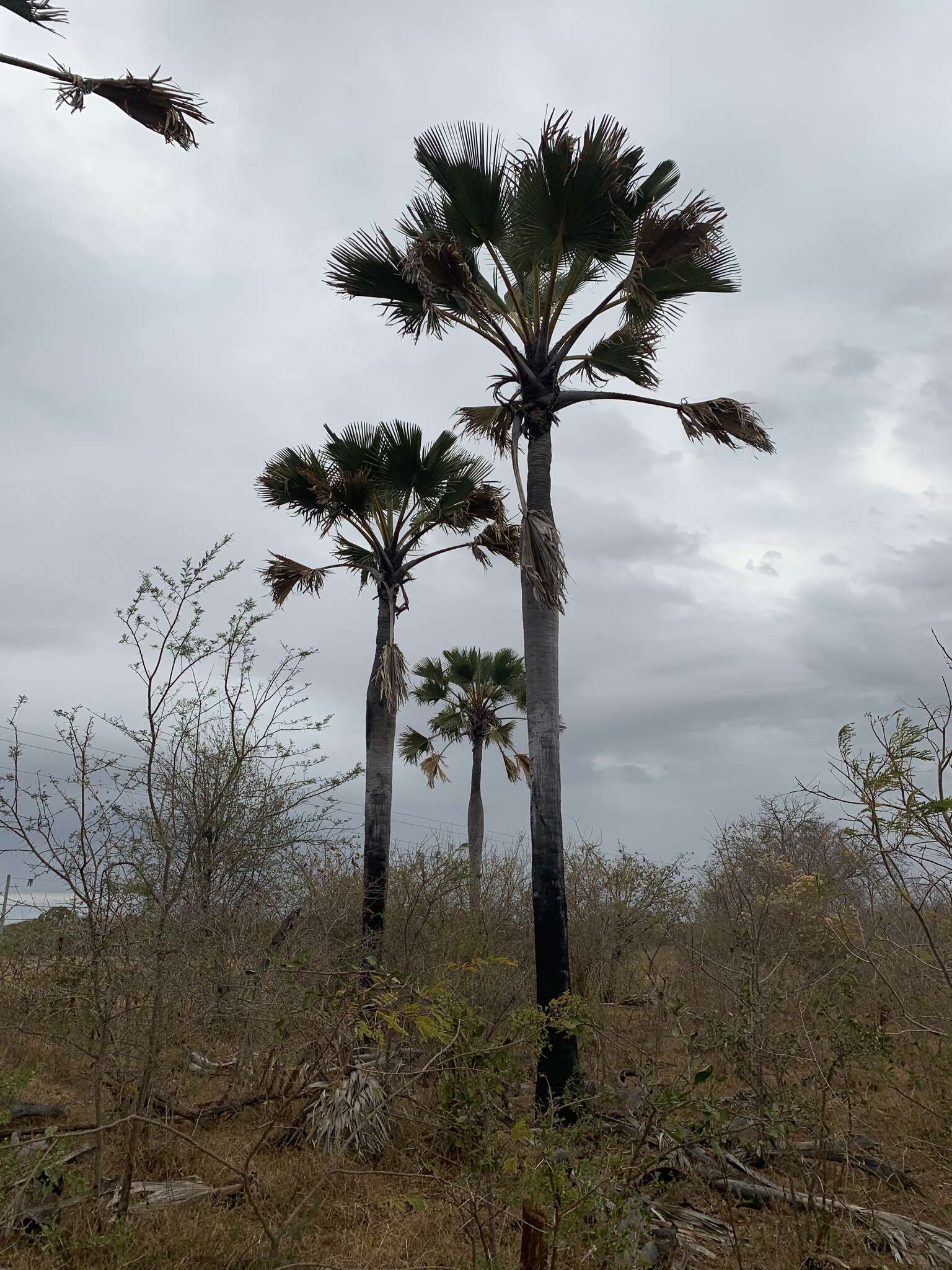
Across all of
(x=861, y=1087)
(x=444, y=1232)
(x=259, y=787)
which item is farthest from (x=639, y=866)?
(x=444, y=1232)

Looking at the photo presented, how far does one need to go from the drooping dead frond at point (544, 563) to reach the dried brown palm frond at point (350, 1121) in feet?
15.7

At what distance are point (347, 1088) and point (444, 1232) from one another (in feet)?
5.37

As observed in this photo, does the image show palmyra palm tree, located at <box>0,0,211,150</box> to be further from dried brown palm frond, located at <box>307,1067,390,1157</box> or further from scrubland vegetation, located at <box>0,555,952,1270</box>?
dried brown palm frond, located at <box>307,1067,390,1157</box>

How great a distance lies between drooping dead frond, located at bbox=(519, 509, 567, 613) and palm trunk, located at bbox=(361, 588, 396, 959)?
3.99 metres

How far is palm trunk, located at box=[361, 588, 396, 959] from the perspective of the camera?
11.0m

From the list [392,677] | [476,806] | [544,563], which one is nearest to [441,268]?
[544,563]

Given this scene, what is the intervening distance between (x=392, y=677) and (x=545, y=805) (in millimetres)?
4383

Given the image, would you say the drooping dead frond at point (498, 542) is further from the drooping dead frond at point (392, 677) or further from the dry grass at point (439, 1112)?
the dry grass at point (439, 1112)

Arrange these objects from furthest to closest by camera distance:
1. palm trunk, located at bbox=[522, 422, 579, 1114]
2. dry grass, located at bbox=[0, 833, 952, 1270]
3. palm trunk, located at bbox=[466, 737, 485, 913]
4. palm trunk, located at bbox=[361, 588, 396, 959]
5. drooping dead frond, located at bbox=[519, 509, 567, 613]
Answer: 1. palm trunk, located at bbox=[466, 737, 485, 913]
2. palm trunk, located at bbox=[361, 588, 396, 959]
3. drooping dead frond, located at bbox=[519, 509, 567, 613]
4. palm trunk, located at bbox=[522, 422, 579, 1114]
5. dry grass, located at bbox=[0, 833, 952, 1270]

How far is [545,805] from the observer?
327 inches

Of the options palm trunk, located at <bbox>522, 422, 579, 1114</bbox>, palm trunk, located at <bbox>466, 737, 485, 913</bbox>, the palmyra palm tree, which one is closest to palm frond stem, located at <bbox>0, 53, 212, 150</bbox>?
the palmyra palm tree

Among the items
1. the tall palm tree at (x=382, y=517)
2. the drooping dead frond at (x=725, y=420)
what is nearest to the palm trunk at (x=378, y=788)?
the tall palm tree at (x=382, y=517)

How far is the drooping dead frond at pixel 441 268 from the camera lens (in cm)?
902

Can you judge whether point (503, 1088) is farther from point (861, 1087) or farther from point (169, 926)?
point (861, 1087)
